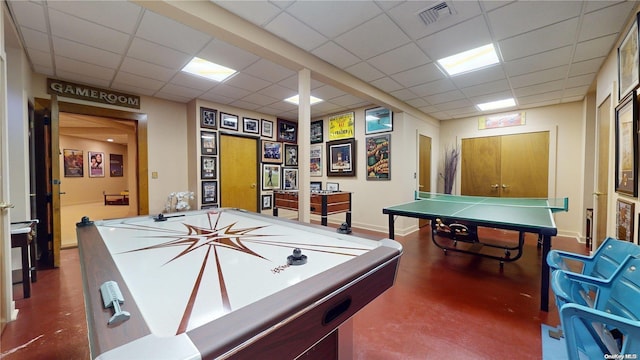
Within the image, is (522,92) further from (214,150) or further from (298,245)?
(214,150)

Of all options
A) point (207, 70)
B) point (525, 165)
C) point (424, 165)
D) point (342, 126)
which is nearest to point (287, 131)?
point (342, 126)

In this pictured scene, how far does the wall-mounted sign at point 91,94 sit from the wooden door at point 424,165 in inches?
218

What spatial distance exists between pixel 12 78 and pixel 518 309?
5338 mm

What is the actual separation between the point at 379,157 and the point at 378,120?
0.77 m

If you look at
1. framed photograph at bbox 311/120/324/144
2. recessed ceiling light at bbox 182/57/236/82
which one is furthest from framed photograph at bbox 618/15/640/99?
framed photograph at bbox 311/120/324/144

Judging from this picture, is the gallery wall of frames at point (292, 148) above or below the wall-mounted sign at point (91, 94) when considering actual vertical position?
below

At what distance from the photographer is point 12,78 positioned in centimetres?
253

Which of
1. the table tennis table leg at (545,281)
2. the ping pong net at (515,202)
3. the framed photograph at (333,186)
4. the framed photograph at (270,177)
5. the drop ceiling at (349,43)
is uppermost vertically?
the drop ceiling at (349,43)

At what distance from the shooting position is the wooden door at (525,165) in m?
5.01

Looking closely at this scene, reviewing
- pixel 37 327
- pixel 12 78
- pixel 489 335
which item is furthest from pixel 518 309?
pixel 12 78

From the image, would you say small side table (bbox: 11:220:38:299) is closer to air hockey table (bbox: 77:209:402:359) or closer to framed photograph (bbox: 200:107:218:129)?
air hockey table (bbox: 77:209:402:359)

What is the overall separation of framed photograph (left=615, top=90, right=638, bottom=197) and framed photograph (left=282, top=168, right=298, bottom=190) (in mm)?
5336

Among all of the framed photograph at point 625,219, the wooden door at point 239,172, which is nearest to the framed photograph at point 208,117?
the wooden door at point 239,172

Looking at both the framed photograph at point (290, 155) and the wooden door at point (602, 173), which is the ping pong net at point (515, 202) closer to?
the wooden door at point (602, 173)
